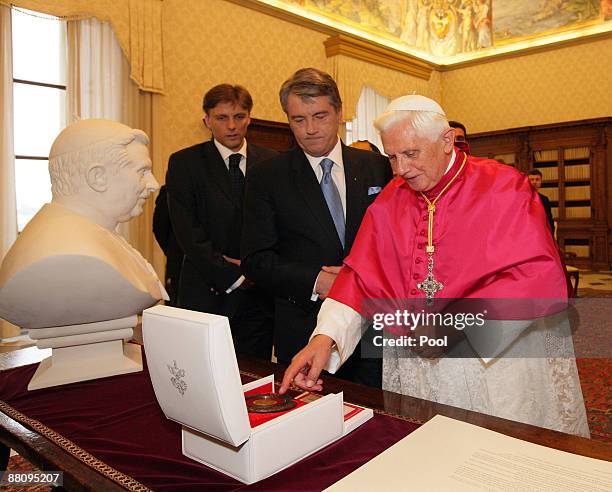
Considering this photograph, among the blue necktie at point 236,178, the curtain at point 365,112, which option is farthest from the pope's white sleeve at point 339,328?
the curtain at point 365,112

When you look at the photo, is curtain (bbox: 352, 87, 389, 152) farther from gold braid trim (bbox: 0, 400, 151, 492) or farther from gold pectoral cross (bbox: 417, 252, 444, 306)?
gold braid trim (bbox: 0, 400, 151, 492)

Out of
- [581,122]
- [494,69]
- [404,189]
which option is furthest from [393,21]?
[404,189]

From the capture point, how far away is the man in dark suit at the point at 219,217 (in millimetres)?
3023

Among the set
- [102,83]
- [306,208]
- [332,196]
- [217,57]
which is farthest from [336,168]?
[217,57]

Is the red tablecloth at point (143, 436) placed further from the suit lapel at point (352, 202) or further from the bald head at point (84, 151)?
the suit lapel at point (352, 202)

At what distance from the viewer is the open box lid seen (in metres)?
1.02

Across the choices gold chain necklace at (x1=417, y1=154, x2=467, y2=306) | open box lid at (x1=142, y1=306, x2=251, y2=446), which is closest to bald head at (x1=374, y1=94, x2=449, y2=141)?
gold chain necklace at (x1=417, y1=154, x2=467, y2=306)

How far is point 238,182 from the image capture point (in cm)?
319

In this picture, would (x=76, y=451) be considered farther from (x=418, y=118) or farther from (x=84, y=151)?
(x=418, y=118)

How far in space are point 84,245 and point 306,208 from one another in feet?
3.01

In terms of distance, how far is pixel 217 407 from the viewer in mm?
1028

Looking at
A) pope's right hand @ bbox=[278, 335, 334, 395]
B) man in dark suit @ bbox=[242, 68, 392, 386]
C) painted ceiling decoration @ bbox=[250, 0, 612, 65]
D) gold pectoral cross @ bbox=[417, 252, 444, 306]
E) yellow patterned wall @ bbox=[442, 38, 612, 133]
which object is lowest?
pope's right hand @ bbox=[278, 335, 334, 395]

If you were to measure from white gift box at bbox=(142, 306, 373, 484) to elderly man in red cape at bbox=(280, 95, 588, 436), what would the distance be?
0.44m

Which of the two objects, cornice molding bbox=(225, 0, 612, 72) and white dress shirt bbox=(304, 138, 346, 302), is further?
cornice molding bbox=(225, 0, 612, 72)
